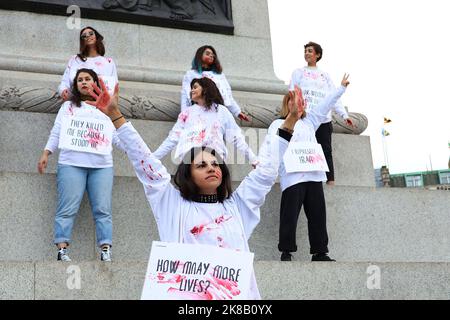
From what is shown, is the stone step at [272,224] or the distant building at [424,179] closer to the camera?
the stone step at [272,224]

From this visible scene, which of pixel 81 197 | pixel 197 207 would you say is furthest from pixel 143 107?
pixel 197 207

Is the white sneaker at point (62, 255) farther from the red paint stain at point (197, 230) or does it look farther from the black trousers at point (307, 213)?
the red paint stain at point (197, 230)

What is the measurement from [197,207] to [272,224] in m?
3.65

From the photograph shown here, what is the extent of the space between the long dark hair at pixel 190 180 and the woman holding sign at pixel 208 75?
4.32 metres

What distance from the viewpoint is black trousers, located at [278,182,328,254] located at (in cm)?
776

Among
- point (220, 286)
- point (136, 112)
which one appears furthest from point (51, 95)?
point (220, 286)

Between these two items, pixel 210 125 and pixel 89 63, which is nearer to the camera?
pixel 210 125

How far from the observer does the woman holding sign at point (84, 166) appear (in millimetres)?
7238

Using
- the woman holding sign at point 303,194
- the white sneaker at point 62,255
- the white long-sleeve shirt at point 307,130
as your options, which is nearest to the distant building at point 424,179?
the white long-sleeve shirt at point 307,130

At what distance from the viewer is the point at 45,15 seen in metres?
10.6

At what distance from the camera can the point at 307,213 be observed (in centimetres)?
800

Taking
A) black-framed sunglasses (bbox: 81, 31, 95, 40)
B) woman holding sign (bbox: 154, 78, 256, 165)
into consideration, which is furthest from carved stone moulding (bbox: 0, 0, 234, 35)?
woman holding sign (bbox: 154, 78, 256, 165)

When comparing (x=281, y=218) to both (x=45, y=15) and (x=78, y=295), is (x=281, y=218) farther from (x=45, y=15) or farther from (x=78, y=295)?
(x=45, y=15)

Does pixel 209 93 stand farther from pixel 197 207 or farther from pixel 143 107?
pixel 197 207
